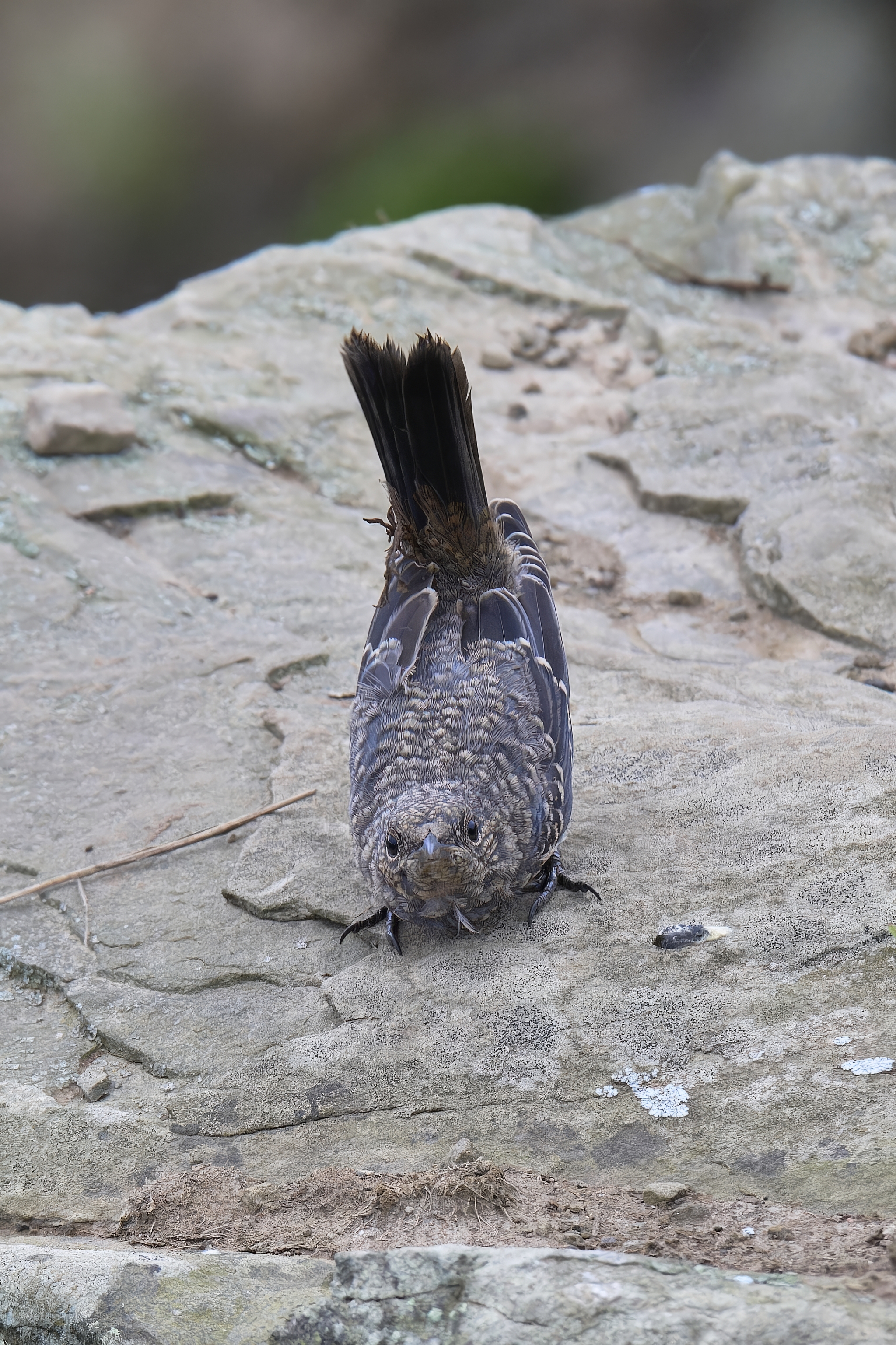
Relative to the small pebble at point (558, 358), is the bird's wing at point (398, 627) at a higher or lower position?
lower

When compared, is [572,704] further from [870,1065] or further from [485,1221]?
[485,1221]

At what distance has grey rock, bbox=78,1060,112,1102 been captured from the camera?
3018mm

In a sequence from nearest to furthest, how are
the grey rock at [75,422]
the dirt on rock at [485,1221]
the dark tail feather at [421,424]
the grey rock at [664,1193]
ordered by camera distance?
the dirt on rock at [485,1221], the grey rock at [664,1193], the dark tail feather at [421,424], the grey rock at [75,422]

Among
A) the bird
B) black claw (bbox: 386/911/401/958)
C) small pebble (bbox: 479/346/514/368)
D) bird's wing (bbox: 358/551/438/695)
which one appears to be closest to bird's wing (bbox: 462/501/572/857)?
the bird

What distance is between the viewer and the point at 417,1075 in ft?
9.62

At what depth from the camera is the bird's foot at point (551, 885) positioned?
3.51 meters

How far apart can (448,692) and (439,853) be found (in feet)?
2.27

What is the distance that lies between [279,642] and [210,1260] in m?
3.08

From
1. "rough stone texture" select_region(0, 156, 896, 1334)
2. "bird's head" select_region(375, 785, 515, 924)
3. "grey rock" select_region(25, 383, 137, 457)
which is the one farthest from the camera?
"grey rock" select_region(25, 383, 137, 457)

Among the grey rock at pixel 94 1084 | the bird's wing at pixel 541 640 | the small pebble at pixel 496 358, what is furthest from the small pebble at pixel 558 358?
the grey rock at pixel 94 1084

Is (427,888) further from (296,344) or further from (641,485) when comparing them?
(296,344)

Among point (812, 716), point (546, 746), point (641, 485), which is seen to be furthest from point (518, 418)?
point (546, 746)

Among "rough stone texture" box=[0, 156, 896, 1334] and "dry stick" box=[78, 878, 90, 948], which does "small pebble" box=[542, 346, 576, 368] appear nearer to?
"rough stone texture" box=[0, 156, 896, 1334]

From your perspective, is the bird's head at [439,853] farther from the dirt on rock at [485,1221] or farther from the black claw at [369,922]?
the dirt on rock at [485,1221]
